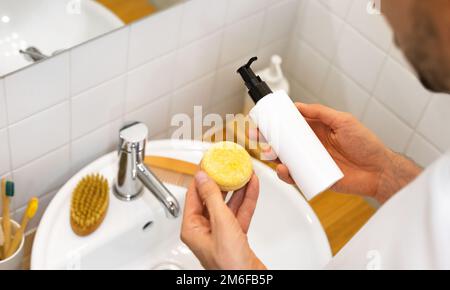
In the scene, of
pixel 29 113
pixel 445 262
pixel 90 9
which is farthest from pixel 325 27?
pixel 445 262

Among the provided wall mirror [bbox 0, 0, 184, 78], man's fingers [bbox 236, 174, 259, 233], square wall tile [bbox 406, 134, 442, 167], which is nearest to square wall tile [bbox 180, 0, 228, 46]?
wall mirror [bbox 0, 0, 184, 78]

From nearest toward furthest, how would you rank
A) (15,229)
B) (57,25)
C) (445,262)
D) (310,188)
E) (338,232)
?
(445,262) → (310,188) → (57,25) → (15,229) → (338,232)

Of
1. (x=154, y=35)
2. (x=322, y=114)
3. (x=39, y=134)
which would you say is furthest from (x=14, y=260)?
(x=322, y=114)

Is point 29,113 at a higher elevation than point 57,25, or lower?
lower

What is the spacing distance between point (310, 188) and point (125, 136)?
1.15 ft

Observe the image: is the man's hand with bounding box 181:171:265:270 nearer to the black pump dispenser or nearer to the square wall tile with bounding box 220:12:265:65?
the black pump dispenser

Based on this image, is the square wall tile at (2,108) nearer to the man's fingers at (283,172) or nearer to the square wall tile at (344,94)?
the man's fingers at (283,172)

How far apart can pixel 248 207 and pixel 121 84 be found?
0.32 m

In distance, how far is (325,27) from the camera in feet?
4.13

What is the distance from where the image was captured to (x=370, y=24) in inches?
46.2

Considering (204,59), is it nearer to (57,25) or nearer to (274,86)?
(274,86)

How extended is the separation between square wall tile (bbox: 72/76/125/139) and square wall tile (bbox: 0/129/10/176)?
0.12 metres

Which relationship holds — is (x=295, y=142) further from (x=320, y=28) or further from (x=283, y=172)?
(x=320, y=28)

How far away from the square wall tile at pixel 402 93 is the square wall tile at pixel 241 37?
26 centimetres
